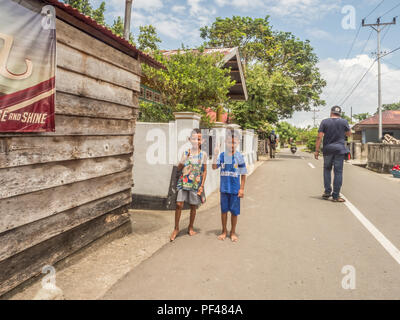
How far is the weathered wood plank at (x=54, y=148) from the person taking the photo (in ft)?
8.73

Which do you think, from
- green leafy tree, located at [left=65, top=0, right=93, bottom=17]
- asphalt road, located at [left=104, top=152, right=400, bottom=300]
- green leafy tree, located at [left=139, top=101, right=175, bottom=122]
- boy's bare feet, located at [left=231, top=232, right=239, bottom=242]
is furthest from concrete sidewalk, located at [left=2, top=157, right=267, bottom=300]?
green leafy tree, located at [left=65, top=0, right=93, bottom=17]

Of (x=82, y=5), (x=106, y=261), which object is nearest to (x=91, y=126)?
(x=106, y=261)

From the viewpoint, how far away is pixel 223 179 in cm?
455

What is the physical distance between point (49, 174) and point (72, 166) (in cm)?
39

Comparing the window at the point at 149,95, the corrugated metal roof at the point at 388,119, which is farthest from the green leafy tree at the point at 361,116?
the window at the point at 149,95

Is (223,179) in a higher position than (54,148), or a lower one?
lower

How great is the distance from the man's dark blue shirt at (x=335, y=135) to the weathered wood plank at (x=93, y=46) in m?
4.89

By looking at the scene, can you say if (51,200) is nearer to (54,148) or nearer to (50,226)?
(50,226)

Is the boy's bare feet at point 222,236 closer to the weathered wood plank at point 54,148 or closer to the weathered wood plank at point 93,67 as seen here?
the weathered wood plank at point 54,148

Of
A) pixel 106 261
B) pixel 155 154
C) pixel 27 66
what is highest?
pixel 27 66

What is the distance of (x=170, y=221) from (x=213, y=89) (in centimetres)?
529

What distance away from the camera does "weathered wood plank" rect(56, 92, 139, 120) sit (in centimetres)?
334

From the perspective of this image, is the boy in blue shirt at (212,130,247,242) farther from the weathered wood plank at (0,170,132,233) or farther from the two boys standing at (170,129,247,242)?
the weathered wood plank at (0,170,132,233)
